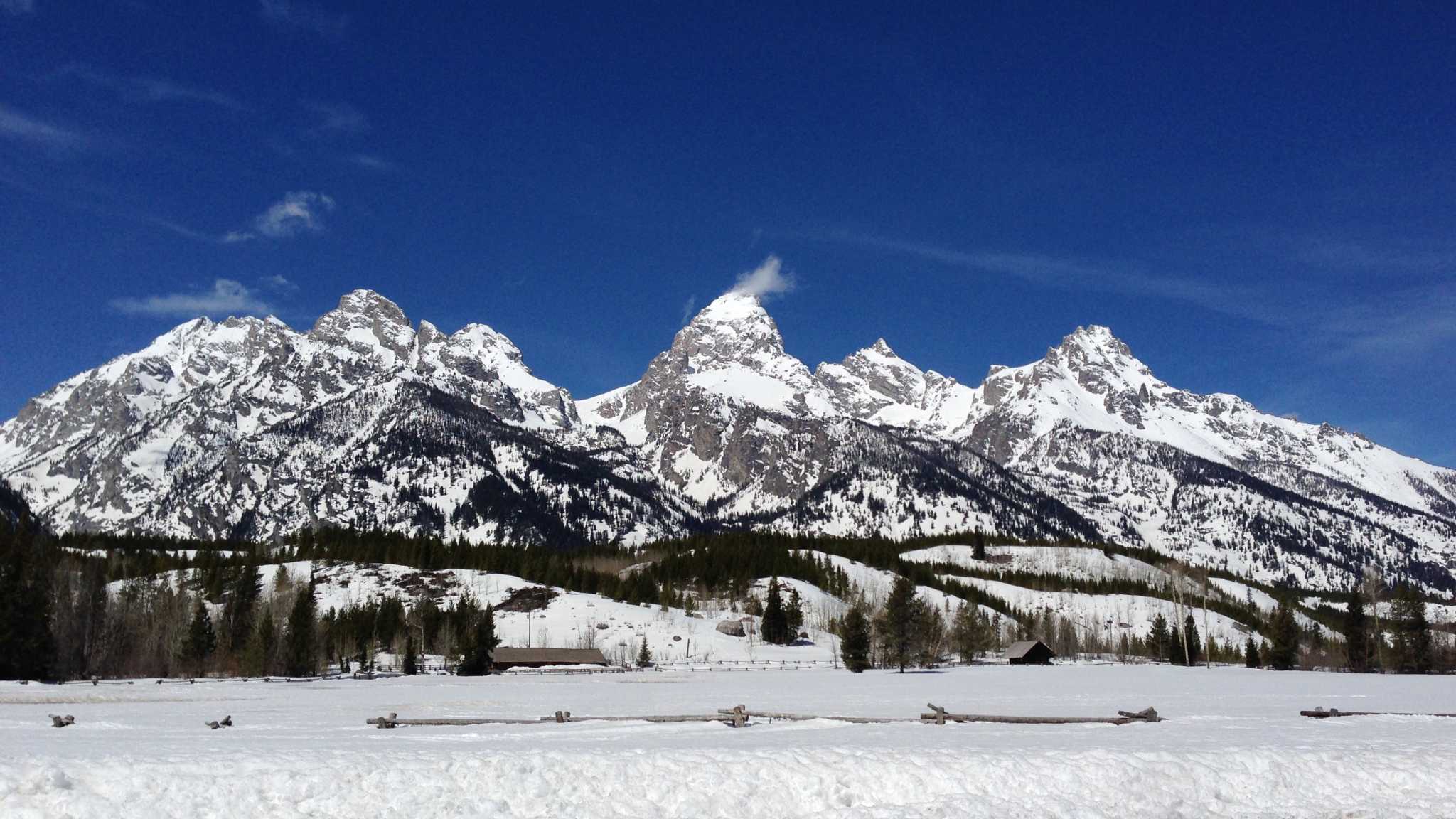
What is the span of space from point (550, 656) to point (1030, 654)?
70.7 meters

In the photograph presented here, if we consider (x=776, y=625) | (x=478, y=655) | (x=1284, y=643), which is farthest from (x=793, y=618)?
(x=1284, y=643)

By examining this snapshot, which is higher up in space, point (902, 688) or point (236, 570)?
point (236, 570)

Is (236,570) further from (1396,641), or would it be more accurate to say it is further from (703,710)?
(1396,641)

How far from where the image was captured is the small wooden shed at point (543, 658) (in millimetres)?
133750

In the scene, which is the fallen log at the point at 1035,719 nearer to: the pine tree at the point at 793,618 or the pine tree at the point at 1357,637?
the pine tree at the point at 1357,637

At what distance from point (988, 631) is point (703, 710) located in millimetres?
Answer: 115503

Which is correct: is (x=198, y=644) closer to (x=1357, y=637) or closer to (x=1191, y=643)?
(x=1191, y=643)

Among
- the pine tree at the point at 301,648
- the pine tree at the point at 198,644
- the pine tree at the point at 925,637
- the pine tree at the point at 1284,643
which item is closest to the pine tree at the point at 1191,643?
the pine tree at the point at 1284,643

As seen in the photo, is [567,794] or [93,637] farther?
[93,637]

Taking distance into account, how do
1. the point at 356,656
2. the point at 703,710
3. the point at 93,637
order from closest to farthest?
the point at 703,710 → the point at 93,637 → the point at 356,656

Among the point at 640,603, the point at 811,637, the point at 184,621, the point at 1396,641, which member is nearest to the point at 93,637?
the point at 184,621

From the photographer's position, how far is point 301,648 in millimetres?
112500

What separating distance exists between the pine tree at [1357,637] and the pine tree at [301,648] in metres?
132

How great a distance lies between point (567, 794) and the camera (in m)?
22.0
